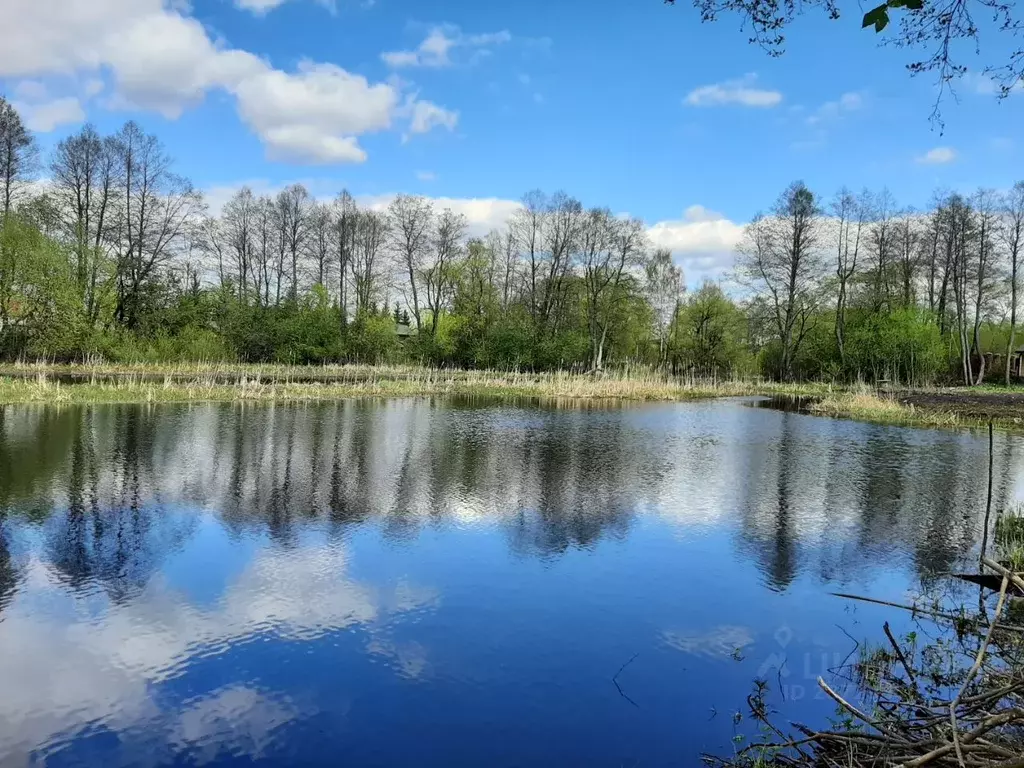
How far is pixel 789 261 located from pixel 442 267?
822 inches

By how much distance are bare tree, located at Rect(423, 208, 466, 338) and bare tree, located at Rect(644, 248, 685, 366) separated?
13166 mm

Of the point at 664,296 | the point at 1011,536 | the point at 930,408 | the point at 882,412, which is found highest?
the point at 664,296

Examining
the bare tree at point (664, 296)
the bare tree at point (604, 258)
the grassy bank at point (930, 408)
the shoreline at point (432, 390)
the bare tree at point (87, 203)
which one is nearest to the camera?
the shoreline at point (432, 390)

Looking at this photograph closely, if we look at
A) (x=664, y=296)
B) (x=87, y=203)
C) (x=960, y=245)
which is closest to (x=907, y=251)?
(x=960, y=245)

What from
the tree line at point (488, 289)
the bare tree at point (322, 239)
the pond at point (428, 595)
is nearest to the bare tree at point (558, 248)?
the tree line at point (488, 289)

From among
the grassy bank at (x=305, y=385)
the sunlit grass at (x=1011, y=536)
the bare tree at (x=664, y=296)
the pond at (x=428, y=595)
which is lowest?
the pond at (x=428, y=595)

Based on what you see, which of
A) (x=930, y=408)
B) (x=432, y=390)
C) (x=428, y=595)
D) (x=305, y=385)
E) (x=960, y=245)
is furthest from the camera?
(x=960, y=245)

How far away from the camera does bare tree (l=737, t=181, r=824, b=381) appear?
39250 millimetres

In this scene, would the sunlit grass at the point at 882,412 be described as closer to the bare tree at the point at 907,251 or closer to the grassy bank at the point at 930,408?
the grassy bank at the point at 930,408

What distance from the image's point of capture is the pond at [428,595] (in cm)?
383

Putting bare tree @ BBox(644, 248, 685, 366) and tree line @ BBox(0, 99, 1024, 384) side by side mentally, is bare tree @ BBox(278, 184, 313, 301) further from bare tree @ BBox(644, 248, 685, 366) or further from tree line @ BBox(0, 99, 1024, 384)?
bare tree @ BBox(644, 248, 685, 366)

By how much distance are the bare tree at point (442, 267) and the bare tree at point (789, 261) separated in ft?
57.2

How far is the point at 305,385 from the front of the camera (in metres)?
25.2

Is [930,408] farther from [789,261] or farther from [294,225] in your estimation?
[294,225]
